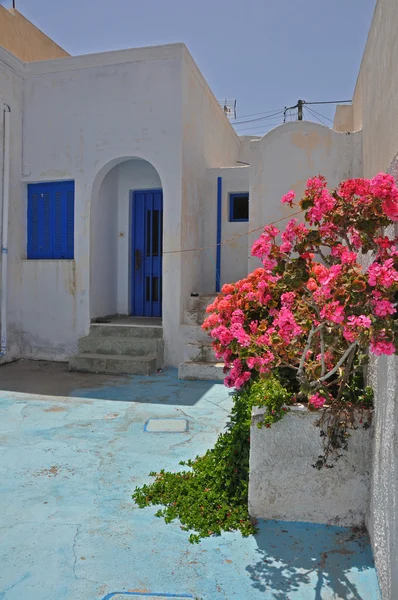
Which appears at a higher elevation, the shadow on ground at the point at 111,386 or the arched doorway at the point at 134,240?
the arched doorway at the point at 134,240

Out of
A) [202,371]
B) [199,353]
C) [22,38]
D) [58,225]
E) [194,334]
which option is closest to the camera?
[202,371]

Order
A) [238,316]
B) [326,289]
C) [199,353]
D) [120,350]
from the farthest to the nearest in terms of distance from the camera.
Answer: [120,350]
[199,353]
[238,316]
[326,289]

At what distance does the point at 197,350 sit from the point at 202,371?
0.48 meters

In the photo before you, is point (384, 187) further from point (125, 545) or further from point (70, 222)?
point (70, 222)

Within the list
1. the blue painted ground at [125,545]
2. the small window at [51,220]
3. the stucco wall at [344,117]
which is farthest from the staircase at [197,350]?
the stucco wall at [344,117]

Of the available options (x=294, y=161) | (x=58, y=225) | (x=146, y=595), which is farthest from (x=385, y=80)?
(x=58, y=225)

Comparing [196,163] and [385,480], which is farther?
[196,163]

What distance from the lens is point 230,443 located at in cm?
409

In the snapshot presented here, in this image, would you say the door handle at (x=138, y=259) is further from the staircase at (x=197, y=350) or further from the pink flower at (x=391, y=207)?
the pink flower at (x=391, y=207)

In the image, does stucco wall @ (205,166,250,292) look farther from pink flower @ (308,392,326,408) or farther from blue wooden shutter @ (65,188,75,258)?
pink flower @ (308,392,326,408)

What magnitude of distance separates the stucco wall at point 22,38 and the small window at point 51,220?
12.1 feet

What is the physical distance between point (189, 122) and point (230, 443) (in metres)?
6.85

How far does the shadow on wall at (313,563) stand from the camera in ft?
8.82

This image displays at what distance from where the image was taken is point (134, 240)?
34.4 feet
